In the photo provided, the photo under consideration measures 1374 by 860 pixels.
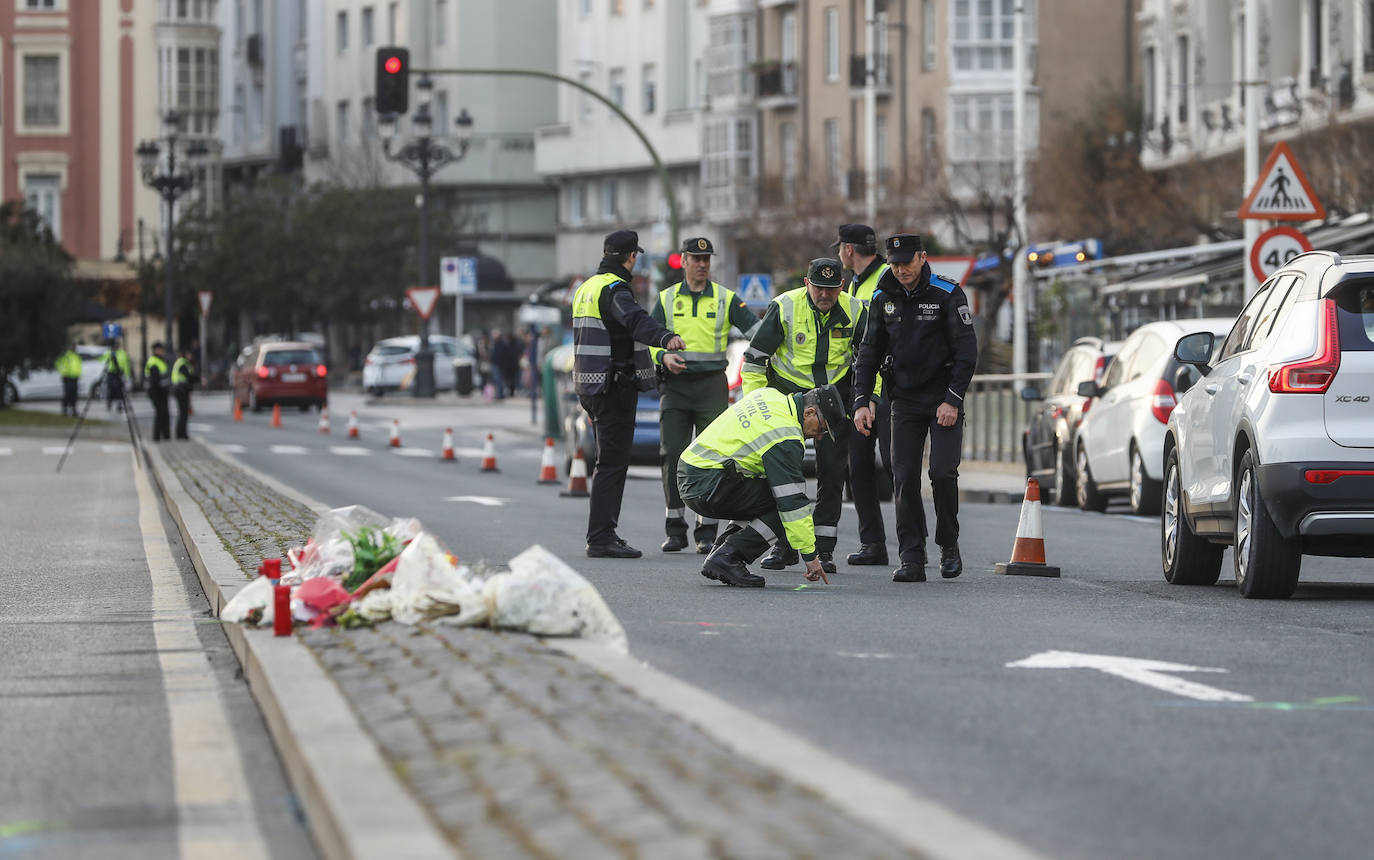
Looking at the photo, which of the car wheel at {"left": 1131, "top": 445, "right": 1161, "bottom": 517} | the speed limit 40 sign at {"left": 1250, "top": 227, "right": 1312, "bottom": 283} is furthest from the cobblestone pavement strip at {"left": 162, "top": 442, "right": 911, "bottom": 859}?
the speed limit 40 sign at {"left": 1250, "top": 227, "right": 1312, "bottom": 283}

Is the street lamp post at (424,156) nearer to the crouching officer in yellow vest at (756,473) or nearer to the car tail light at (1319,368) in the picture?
the crouching officer in yellow vest at (756,473)

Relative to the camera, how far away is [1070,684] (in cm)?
872

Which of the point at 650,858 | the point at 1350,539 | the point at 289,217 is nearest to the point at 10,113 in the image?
the point at 289,217

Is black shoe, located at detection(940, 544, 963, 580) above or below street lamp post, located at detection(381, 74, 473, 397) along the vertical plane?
below

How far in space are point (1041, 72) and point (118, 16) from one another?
4035 cm

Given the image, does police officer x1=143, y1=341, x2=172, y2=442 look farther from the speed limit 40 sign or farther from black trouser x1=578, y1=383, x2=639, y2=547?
black trouser x1=578, y1=383, x2=639, y2=547

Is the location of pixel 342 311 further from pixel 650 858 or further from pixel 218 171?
pixel 650 858

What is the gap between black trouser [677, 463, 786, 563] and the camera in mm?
12547

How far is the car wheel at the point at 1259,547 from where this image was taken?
12.1 metres

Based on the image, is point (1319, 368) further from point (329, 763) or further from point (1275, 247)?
point (1275, 247)

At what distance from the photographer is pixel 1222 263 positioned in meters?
38.6

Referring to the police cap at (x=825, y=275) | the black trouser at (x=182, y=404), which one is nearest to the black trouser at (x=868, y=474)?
the police cap at (x=825, y=275)

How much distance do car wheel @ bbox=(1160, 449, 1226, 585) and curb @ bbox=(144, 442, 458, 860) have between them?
5.51 metres

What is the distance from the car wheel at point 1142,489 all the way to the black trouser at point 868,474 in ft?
21.0
